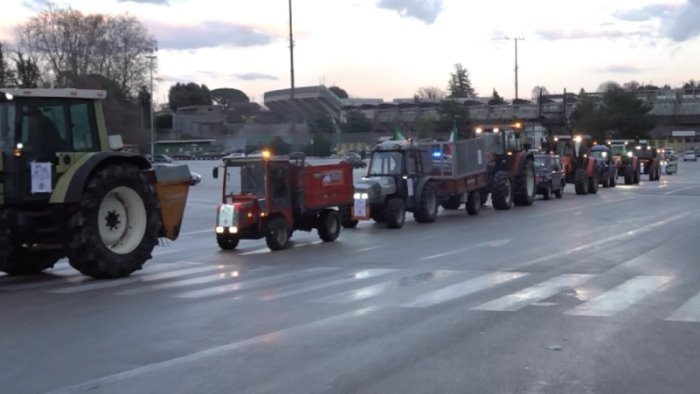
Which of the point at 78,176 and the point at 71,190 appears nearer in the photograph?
the point at 71,190

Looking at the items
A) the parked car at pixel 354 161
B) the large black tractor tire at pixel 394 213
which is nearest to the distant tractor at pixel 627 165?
the parked car at pixel 354 161

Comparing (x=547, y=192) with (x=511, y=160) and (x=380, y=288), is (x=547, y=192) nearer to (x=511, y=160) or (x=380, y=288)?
(x=511, y=160)

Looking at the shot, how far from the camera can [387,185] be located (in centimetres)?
2367

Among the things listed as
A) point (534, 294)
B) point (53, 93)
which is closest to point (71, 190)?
point (53, 93)

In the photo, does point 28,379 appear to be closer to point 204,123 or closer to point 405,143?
point 405,143

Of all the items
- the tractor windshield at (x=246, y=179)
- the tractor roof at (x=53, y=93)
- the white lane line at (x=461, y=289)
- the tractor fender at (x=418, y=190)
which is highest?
the tractor roof at (x=53, y=93)

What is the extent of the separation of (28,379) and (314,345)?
8.68 ft

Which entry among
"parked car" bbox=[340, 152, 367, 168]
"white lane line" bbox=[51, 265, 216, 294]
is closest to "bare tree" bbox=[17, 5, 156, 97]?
"parked car" bbox=[340, 152, 367, 168]

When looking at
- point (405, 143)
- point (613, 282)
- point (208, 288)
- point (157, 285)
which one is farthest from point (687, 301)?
point (405, 143)

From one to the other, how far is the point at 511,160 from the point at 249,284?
21.1 meters

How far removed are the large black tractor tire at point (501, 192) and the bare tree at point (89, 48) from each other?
52.2m

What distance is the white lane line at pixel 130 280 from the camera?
1284 cm

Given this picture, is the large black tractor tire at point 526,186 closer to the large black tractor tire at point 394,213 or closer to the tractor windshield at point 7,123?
the large black tractor tire at point 394,213

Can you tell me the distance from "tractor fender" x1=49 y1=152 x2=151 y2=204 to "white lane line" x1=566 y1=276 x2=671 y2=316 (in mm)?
7238
